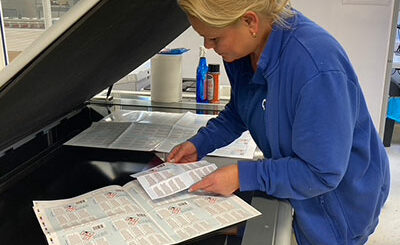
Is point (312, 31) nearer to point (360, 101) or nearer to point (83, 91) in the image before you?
point (360, 101)

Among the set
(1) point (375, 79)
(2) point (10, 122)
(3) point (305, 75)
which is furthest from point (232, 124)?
(1) point (375, 79)

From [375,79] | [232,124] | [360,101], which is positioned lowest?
[375,79]

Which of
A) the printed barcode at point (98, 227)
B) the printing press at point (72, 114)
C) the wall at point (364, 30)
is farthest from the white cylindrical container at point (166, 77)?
the wall at point (364, 30)

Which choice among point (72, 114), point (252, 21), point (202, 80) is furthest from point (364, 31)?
point (252, 21)

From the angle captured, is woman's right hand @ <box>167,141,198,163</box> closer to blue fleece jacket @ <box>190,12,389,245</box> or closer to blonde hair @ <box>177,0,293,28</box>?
blue fleece jacket @ <box>190,12,389,245</box>

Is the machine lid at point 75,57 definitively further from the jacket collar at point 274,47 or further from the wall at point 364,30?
the wall at point 364,30

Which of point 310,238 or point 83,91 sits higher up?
point 83,91

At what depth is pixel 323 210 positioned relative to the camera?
40.1 inches

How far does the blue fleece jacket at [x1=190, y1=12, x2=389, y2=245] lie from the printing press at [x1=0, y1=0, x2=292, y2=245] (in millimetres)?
94

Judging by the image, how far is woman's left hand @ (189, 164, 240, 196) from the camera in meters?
0.99

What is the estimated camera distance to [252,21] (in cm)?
92

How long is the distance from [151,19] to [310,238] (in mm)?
672

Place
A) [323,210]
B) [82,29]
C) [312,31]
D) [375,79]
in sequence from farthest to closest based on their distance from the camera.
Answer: [375,79] < [323,210] < [312,31] < [82,29]

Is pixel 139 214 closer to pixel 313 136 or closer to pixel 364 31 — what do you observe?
pixel 313 136
